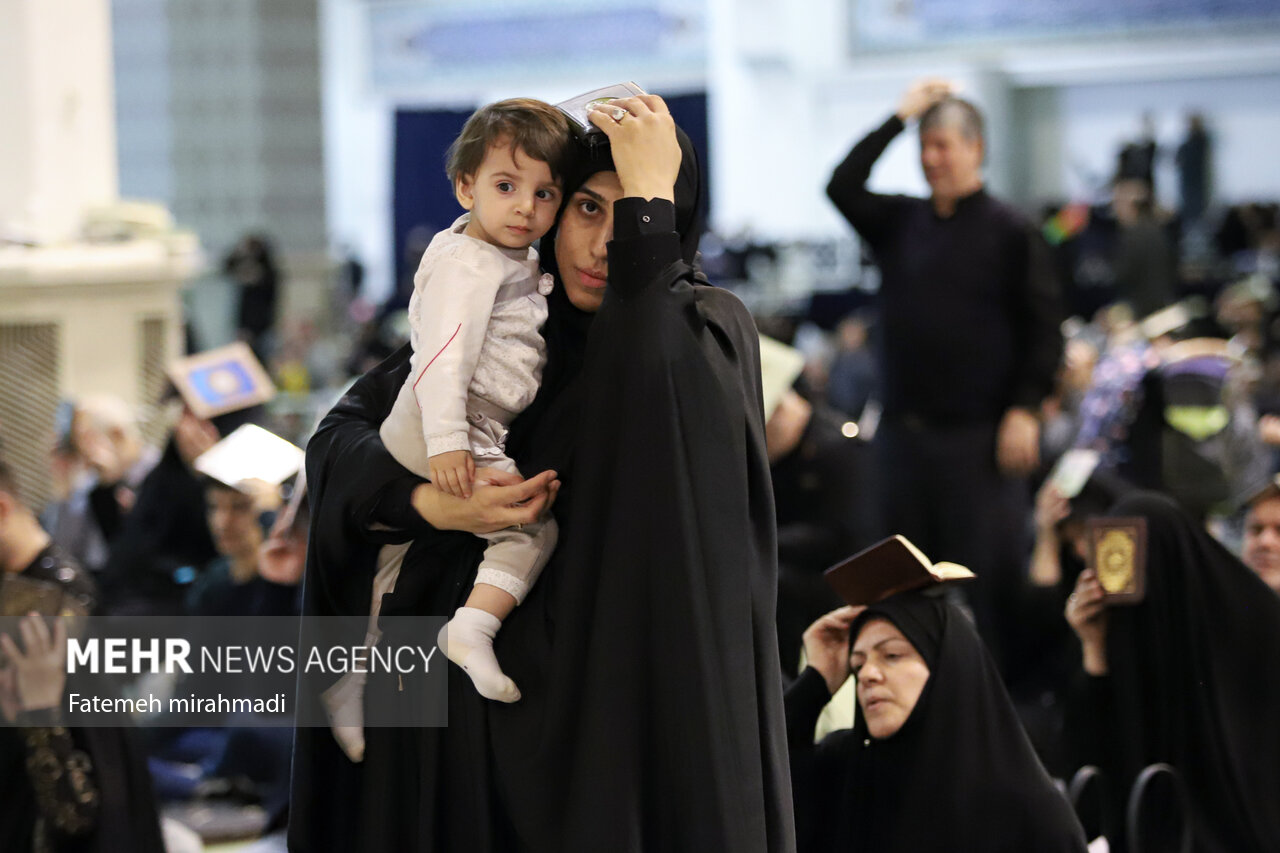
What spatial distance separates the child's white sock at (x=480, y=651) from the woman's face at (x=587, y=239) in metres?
0.48

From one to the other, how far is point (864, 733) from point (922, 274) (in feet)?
6.64

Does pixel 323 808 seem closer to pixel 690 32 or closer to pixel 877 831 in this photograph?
pixel 877 831

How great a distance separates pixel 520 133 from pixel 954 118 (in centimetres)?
276

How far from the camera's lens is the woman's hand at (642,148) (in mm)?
2279

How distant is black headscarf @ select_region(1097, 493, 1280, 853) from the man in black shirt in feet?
3.22

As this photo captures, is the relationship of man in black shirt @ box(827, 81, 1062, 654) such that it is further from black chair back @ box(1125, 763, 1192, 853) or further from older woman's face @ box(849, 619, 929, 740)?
older woman's face @ box(849, 619, 929, 740)

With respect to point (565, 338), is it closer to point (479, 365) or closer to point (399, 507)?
point (479, 365)

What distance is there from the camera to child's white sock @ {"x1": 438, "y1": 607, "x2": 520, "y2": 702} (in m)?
2.31

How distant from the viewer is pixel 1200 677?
391 cm

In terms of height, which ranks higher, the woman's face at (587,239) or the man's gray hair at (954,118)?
the man's gray hair at (954,118)

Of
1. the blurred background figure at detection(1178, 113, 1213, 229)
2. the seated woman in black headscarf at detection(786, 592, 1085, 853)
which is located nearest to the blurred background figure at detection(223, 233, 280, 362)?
the blurred background figure at detection(1178, 113, 1213, 229)

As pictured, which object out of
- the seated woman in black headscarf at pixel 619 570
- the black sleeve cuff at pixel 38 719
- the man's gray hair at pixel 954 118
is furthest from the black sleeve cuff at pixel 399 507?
the man's gray hair at pixel 954 118

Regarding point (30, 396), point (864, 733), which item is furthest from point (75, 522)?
point (864, 733)

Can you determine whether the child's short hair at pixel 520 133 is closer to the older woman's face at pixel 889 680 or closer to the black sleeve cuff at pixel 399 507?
the black sleeve cuff at pixel 399 507
